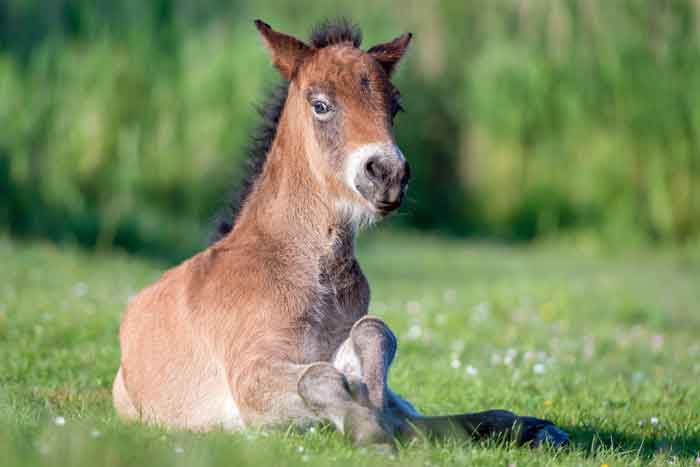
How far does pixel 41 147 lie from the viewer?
18.2 m

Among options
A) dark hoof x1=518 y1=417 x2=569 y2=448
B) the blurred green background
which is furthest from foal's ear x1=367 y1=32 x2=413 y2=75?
the blurred green background

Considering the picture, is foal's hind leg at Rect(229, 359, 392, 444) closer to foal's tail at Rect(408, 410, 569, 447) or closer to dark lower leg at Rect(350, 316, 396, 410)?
dark lower leg at Rect(350, 316, 396, 410)

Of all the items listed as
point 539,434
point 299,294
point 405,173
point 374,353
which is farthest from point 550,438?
point 405,173

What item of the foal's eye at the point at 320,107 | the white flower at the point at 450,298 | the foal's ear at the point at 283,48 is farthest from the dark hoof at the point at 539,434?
the white flower at the point at 450,298

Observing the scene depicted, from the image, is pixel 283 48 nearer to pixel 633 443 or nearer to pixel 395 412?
pixel 395 412

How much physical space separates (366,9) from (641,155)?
808cm

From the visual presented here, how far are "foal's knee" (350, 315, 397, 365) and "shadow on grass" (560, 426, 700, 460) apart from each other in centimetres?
Answer: 120

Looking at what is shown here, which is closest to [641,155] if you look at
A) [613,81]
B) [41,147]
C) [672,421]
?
[613,81]

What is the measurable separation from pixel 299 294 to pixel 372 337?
1.97 ft

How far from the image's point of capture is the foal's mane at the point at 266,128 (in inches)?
257

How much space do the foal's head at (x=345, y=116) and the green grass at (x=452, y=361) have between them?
4.47 ft

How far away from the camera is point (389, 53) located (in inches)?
260

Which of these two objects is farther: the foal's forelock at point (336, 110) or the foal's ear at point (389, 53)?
the foal's ear at point (389, 53)

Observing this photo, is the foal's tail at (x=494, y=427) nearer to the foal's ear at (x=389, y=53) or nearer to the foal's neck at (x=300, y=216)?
the foal's neck at (x=300, y=216)
